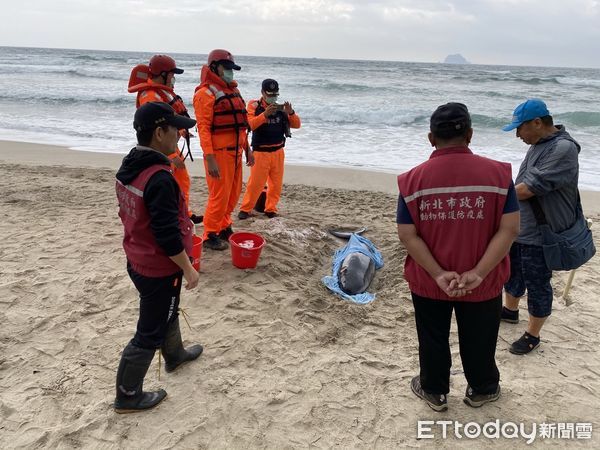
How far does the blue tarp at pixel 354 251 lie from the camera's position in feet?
13.3

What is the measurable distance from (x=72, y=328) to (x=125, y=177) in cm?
174

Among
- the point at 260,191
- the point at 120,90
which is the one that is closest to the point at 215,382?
the point at 260,191

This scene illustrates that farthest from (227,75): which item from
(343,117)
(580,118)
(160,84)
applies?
(580,118)

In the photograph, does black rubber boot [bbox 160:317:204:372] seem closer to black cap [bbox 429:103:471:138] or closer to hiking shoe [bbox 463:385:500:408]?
hiking shoe [bbox 463:385:500:408]

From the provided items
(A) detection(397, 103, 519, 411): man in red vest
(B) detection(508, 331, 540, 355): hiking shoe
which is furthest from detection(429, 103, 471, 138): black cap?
(B) detection(508, 331, 540, 355): hiking shoe

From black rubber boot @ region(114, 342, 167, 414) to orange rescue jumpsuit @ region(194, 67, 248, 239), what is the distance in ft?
7.39

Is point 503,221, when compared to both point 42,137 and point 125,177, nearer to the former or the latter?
point 125,177

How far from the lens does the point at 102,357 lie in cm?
304

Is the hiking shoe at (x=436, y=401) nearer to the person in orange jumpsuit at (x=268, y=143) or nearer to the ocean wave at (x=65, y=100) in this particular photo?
the person in orange jumpsuit at (x=268, y=143)

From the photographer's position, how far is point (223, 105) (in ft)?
14.3

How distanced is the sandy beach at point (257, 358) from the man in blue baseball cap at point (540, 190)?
46cm

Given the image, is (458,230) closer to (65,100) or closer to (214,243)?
(214,243)

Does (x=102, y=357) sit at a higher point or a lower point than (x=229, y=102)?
lower

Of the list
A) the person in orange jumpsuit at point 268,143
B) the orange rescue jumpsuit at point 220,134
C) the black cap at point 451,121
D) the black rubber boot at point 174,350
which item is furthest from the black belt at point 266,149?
the black cap at point 451,121
